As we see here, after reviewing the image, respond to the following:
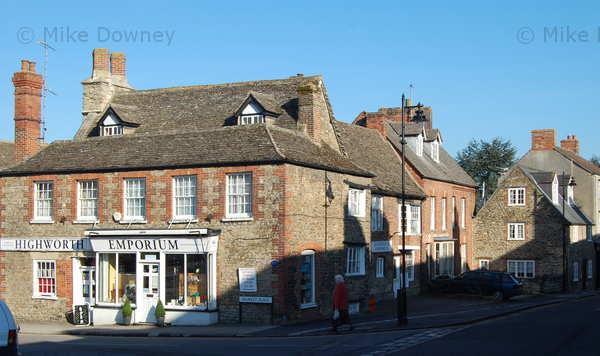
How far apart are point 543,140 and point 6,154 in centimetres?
4150

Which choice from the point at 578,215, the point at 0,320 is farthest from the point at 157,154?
the point at 578,215

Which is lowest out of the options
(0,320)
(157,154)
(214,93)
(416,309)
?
(416,309)

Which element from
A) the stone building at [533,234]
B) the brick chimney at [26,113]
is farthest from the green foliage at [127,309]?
the stone building at [533,234]

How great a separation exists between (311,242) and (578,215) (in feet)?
107

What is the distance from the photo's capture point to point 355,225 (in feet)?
116

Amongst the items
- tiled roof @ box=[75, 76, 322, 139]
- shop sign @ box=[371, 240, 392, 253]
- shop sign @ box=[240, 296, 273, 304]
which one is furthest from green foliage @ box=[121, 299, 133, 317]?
shop sign @ box=[371, 240, 392, 253]

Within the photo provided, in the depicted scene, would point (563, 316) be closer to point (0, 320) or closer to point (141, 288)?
point (141, 288)

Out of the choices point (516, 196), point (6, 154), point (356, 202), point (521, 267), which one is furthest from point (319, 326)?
point (6, 154)

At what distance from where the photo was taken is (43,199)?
1371 inches

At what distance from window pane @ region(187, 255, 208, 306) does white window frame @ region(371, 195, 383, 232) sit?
37.2ft

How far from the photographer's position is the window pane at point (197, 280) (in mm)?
30609

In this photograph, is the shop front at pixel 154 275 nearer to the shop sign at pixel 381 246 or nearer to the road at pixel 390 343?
the road at pixel 390 343

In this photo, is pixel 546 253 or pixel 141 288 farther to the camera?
pixel 546 253

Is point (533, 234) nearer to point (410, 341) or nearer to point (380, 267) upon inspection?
point (380, 267)
